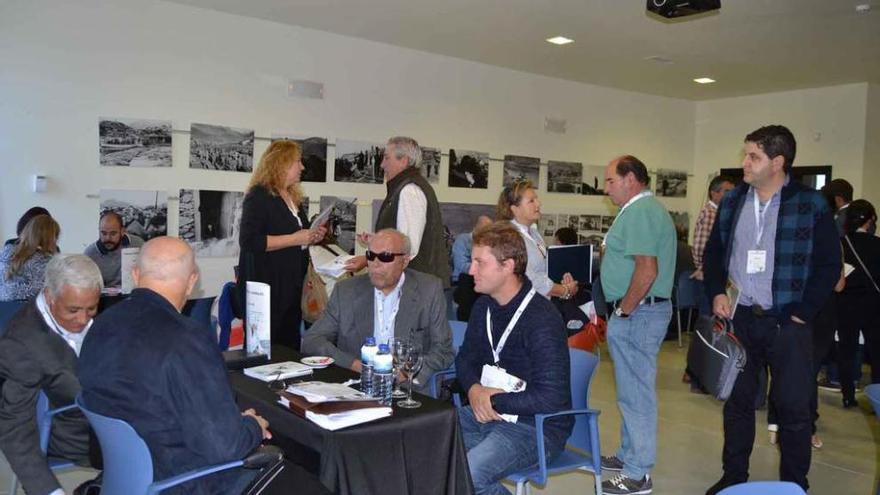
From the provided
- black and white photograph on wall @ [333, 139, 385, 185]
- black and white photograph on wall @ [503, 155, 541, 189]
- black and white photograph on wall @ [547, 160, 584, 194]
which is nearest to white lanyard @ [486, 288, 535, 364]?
black and white photograph on wall @ [333, 139, 385, 185]

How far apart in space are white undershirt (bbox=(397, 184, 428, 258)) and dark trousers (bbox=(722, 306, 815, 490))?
173 centimetres

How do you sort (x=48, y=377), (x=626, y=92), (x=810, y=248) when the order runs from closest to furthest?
(x=48, y=377), (x=810, y=248), (x=626, y=92)

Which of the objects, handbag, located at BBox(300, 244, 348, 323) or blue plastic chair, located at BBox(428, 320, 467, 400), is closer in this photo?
blue plastic chair, located at BBox(428, 320, 467, 400)

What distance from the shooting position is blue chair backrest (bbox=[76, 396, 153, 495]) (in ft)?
6.40

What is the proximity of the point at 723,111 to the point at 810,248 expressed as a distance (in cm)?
824

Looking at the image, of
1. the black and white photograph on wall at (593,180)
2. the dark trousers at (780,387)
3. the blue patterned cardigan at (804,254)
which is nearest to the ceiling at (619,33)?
the black and white photograph on wall at (593,180)

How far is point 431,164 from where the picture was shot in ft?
26.7

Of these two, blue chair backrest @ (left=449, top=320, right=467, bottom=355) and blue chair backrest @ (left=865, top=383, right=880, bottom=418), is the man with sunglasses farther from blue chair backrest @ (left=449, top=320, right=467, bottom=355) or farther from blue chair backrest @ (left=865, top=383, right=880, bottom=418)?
blue chair backrest @ (left=865, top=383, right=880, bottom=418)

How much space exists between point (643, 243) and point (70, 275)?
2.60m

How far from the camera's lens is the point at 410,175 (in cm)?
417

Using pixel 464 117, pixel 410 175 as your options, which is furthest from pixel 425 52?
pixel 410 175

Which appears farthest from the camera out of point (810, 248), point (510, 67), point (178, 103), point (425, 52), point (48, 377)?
point (510, 67)

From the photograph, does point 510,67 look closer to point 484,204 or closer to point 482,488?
point 484,204

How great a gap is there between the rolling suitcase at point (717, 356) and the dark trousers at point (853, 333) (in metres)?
3.03
